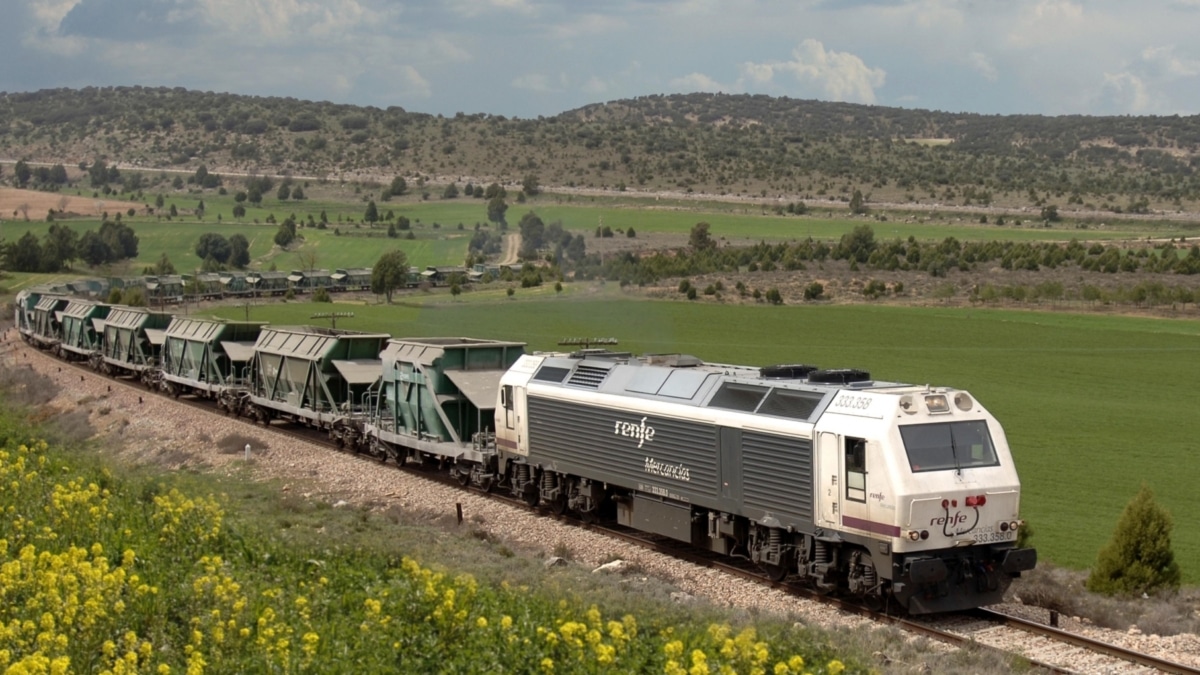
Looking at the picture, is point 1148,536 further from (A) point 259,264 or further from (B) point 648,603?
(A) point 259,264

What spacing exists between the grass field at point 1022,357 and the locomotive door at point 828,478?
816cm

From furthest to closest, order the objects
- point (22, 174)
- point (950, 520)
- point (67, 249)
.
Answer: point (22, 174) < point (67, 249) < point (950, 520)

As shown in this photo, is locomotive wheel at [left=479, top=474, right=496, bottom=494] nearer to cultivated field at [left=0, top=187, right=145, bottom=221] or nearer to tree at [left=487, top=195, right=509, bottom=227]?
tree at [left=487, top=195, right=509, bottom=227]

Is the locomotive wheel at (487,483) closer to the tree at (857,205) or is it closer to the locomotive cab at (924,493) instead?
the locomotive cab at (924,493)

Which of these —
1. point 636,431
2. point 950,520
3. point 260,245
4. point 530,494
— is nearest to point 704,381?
point 636,431

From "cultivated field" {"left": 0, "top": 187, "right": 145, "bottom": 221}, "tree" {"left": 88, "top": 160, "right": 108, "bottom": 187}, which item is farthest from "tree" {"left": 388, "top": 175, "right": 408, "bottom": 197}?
"tree" {"left": 88, "top": 160, "right": 108, "bottom": 187}

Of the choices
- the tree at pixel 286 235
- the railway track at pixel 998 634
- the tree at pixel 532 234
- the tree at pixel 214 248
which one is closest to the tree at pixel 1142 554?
the railway track at pixel 998 634

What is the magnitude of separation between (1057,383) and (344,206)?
335ft

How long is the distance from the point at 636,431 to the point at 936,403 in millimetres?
6118

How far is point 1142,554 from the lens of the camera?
65.0ft

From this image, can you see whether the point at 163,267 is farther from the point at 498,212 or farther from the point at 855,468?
the point at 855,468

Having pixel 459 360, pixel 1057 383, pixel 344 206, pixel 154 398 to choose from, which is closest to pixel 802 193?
pixel 344 206

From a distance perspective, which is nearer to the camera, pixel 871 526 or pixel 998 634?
pixel 998 634

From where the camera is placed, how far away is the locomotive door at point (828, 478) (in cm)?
1759
